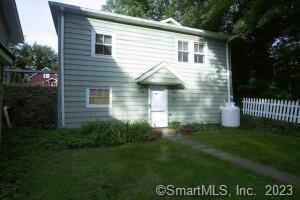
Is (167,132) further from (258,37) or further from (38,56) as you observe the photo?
(38,56)

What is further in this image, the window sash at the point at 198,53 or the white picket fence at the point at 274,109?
the window sash at the point at 198,53

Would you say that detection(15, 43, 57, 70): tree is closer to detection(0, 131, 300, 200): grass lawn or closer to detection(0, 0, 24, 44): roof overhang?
detection(0, 0, 24, 44): roof overhang

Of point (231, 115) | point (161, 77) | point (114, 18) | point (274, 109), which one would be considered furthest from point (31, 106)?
point (274, 109)

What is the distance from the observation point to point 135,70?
9742mm

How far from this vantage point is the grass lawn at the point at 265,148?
532cm

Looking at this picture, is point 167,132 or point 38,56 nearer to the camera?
point 167,132

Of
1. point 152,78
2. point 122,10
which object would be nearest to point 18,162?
point 152,78

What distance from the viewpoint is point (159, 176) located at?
448 cm

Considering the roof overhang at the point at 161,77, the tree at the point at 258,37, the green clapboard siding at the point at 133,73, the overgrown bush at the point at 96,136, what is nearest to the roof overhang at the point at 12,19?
the green clapboard siding at the point at 133,73

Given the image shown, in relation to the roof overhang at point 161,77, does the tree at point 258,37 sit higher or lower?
higher

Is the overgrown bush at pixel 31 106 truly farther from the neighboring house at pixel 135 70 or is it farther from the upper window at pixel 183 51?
the upper window at pixel 183 51

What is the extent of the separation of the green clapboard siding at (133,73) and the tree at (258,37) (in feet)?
6.61

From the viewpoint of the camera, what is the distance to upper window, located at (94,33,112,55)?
9.01m

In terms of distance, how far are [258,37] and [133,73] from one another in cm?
956
